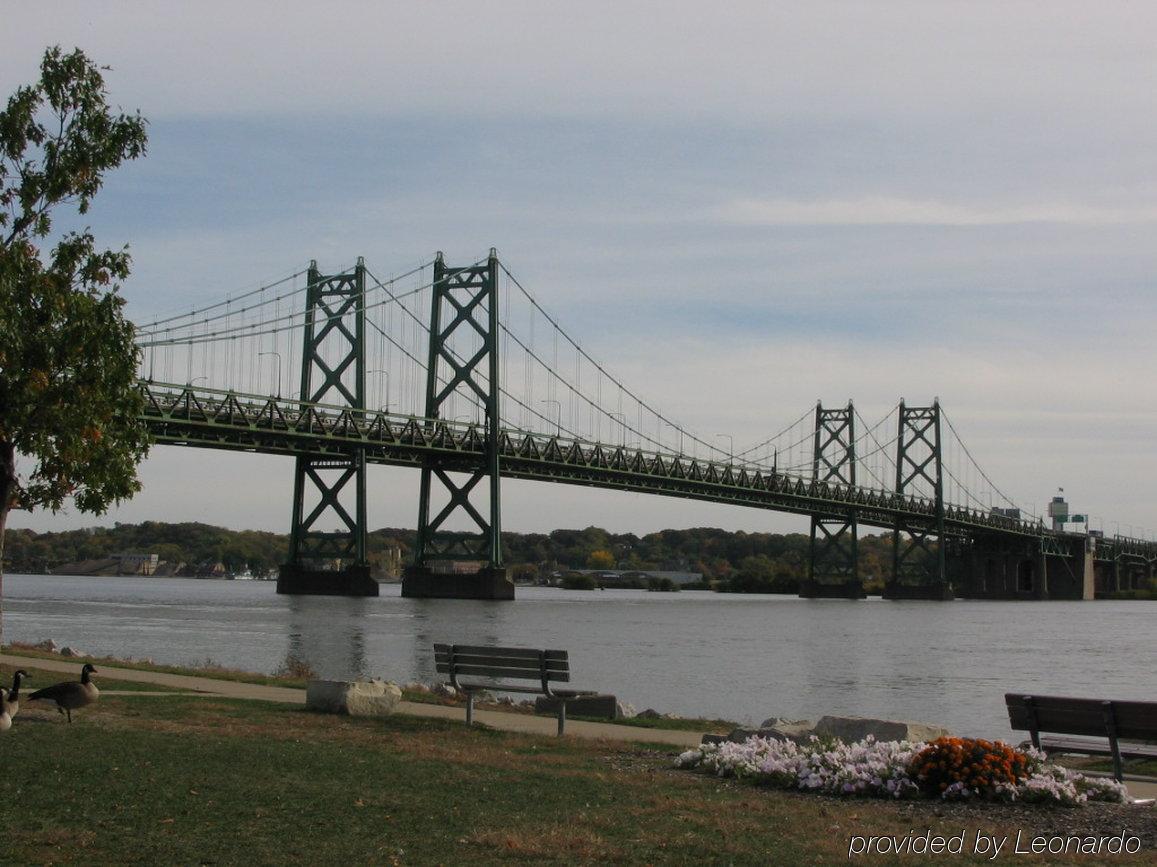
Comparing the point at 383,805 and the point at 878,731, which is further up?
the point at 878,731

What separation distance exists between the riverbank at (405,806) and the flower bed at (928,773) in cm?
16

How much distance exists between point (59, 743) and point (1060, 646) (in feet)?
129

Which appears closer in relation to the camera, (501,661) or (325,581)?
(501,661)

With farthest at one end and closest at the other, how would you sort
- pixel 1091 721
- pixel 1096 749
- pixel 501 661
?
pixel 501 661 → pixel 1096 749 → pixel 1091 721

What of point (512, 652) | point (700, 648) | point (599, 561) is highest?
point (599, 561)

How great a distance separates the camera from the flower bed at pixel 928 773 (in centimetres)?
832

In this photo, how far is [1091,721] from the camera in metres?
9.74

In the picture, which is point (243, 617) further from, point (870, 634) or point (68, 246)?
point (68, 246)

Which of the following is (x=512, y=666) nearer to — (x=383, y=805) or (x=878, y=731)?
(x=878, y=731)

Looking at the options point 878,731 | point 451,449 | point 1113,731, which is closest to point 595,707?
point 878,731

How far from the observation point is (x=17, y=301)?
14.0 meters

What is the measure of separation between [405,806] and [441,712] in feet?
19.3

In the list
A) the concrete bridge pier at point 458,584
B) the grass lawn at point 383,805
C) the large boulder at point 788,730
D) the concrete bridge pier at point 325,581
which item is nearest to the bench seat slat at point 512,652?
the grass lawn at point 383,805

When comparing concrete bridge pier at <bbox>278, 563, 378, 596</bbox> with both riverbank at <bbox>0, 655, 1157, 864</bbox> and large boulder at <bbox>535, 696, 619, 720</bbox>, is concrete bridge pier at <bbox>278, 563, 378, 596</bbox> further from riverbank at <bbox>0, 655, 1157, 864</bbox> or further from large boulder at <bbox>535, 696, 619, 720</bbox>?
riverbank at <bbox>0, 655, 1157, 864</bbox>
